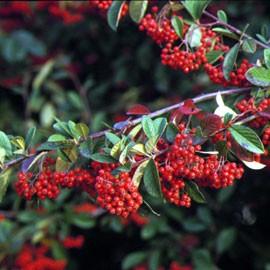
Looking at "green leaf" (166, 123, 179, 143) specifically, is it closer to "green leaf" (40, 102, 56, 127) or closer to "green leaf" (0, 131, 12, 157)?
"green leaf" (0, 131, 12, 157)

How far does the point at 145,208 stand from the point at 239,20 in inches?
55.8

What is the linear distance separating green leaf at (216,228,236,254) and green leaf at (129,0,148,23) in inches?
41.5

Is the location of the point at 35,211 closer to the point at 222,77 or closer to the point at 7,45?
the point at 7,45

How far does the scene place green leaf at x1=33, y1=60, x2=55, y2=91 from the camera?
315 centimetres

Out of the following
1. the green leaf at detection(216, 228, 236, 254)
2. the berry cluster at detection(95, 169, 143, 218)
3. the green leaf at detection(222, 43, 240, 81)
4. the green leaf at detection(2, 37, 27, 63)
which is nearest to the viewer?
the berry cluster at detection(95, 169, 143, 218)

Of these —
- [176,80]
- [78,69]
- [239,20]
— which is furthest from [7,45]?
[239,20]

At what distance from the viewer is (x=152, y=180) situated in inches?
58.1

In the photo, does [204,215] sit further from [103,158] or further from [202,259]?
[103,158]

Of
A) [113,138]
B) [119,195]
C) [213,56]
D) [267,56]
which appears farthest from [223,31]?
[119,195]

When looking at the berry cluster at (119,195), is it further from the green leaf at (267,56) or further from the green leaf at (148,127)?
the green leaf at (267,56)

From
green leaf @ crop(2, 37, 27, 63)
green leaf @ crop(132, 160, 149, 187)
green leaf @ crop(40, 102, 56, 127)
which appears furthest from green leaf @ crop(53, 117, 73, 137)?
green leaf @ crop(2, 37, 27, 63)

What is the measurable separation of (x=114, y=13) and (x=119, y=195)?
0.63 meters

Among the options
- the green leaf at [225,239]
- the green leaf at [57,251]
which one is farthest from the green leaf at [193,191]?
the green leaf at [57,251]

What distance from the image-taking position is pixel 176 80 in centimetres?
309
